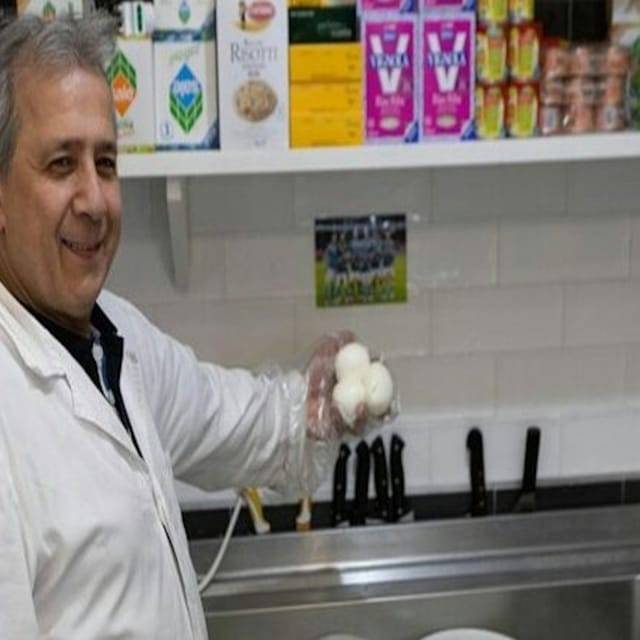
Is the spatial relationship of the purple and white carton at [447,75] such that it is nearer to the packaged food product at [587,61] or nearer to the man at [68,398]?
the packaged food product at [587,61]

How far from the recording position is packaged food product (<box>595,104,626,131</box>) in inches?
59.9

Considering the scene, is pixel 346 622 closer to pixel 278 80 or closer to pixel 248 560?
pixel 248 560

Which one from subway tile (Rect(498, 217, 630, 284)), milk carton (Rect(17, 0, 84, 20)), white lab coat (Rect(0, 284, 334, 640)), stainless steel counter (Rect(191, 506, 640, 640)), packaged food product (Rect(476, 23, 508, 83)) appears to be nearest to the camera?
white lab coat (Rect(0, 284, 334, 640))

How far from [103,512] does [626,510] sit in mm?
978

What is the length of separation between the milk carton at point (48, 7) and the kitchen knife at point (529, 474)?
903 millimetres

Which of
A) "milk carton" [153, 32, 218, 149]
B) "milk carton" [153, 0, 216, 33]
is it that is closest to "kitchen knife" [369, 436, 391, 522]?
"milk carton" [153, 32, 218, 149]

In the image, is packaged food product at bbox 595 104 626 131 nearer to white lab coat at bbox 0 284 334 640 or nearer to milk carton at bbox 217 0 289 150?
milk carton at bbox 217 0 289 150

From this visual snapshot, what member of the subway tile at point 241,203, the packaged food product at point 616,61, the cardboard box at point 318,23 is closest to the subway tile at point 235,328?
the subway tile at point 241,203

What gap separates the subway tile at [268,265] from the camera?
1.72 metres

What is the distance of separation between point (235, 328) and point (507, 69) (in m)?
0.54

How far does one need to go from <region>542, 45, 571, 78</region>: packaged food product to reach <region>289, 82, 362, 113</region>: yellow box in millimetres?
247

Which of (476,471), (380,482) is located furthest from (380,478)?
(476,471)

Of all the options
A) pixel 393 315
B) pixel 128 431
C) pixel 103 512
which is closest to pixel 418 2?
pixel 393 315

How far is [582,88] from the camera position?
1.51 m
